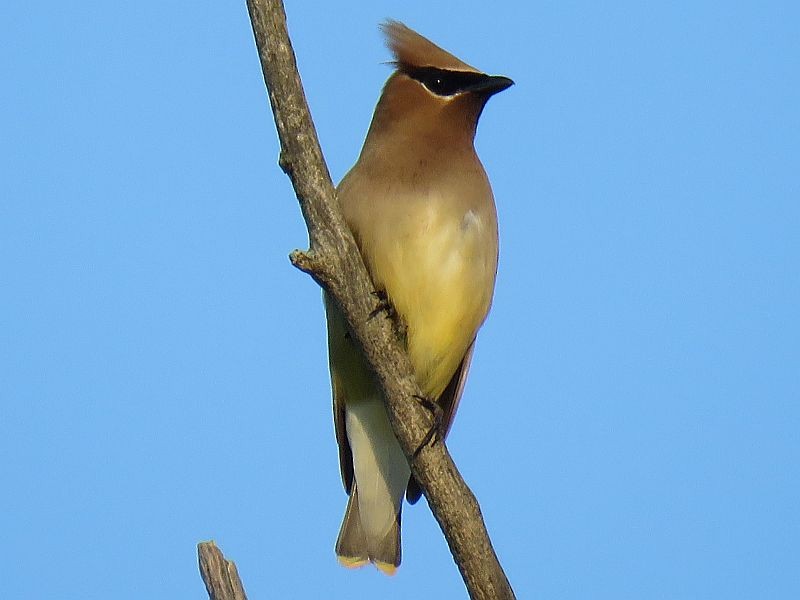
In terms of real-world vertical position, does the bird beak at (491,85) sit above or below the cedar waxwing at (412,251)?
above

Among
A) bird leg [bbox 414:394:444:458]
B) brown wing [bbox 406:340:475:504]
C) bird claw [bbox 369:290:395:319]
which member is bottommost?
bird leg [bbox 414:394:444:458]

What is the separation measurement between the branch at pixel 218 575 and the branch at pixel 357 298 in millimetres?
851

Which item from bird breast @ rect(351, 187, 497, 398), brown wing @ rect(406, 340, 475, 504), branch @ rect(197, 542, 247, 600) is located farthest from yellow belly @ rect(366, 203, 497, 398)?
branch @ rect(197, 542, 247, 600)

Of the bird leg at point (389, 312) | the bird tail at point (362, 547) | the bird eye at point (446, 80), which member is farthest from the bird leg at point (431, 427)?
the bird eye at point (446, 80)

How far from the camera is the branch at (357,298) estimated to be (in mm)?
4156

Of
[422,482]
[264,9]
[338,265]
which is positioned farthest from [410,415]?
[264,9]

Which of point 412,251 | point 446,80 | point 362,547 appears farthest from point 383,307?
point 362,547

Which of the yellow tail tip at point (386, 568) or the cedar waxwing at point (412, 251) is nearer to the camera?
the cedar waxwing at point (412, 251)

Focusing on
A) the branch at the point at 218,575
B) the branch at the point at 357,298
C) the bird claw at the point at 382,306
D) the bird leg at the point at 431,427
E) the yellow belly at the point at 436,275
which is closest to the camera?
the branch at the point at 218,575

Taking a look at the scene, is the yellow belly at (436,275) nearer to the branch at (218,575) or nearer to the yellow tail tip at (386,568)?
the yellow tail tip at (386,568)

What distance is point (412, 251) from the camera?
4805 millimetres

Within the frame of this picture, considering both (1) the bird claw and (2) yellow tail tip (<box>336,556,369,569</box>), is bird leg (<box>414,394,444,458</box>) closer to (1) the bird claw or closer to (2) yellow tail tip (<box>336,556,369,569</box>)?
(1) the bird claw

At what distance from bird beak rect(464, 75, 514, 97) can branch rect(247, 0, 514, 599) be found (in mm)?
1142

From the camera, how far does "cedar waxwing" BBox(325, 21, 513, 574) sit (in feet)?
15.8
